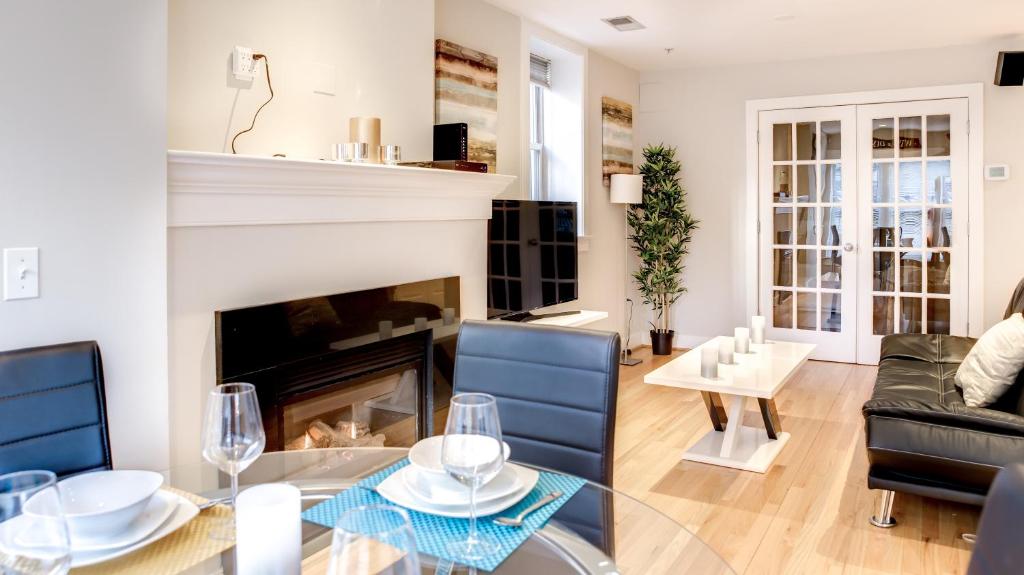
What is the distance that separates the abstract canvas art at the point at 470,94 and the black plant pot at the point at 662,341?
8.51ft

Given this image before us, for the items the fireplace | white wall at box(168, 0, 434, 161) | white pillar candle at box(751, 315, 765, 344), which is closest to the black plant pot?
white pillar candle at box(751, 315, 765, 344)

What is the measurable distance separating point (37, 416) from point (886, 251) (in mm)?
5864

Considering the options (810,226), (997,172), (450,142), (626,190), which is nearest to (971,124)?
(997,172)

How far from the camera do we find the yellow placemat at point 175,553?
0.98m

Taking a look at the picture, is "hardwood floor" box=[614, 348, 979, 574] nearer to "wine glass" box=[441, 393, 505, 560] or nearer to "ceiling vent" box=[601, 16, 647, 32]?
"wine glass" box=[441, 393, 505, 560]

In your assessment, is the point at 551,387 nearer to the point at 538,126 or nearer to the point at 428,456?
the point at 428,456

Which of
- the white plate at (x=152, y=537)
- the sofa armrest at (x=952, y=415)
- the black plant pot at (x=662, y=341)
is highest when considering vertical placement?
the white plate at (x=152, y=537)

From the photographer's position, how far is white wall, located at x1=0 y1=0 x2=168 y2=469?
1677mm

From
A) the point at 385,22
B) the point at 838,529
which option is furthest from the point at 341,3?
the point at 838,529

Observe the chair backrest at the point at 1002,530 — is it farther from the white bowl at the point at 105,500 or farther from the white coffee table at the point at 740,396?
the white coffee table at the point at 740,396

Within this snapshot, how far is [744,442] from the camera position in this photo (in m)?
3.81

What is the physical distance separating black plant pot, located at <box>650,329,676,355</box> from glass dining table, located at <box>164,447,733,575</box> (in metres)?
4.80

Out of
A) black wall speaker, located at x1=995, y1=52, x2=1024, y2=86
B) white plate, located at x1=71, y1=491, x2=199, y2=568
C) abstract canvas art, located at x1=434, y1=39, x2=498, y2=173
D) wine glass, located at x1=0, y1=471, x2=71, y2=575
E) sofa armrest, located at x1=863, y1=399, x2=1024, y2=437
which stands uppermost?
black wall speaker, located at x1=995, y1=52, x2=1024, y2=86

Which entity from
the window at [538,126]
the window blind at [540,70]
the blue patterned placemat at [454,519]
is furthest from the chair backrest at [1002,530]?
the window blind at [540,70]
